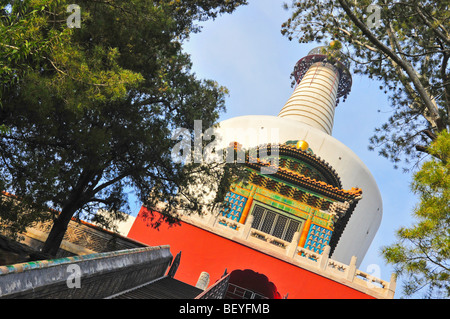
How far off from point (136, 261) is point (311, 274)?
22.1 ft

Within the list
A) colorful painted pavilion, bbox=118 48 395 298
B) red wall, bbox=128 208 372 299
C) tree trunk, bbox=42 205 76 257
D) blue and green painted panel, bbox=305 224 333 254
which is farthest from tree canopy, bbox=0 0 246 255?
blue and green painted panel, bbox=305 224 333 254

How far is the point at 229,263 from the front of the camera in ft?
38.4

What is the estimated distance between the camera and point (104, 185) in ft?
25.7

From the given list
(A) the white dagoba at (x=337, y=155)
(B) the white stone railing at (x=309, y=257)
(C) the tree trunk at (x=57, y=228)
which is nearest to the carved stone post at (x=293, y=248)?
(B) the white stone railing at (x=309, y=257)

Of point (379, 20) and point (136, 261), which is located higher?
point (379, 20)

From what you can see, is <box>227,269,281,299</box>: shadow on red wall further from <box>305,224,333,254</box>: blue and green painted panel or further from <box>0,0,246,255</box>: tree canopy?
<box>0,0,246,255</box>: tree canopy

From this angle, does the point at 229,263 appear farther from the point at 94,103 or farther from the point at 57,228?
the point at 94,103

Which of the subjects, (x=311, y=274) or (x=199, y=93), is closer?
(x=199, y=93)

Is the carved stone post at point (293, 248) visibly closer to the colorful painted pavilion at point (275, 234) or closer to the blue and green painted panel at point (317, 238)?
the colorful painted pavilion at point (275, 234)

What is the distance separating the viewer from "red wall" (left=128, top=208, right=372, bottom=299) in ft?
37.5
